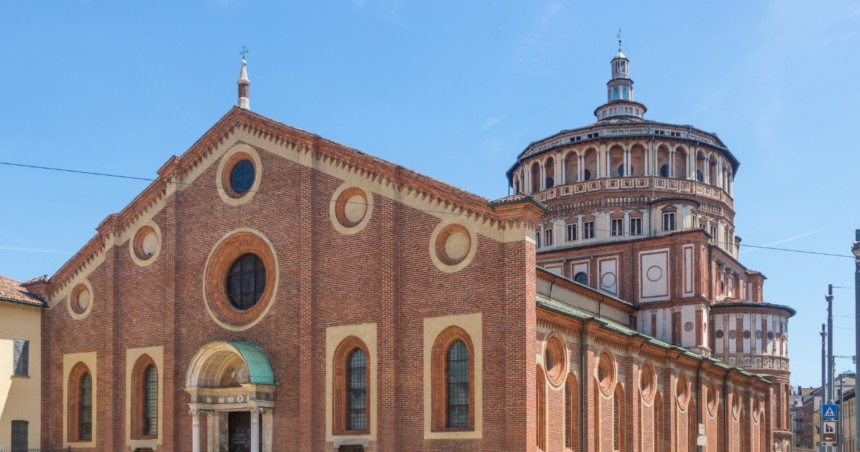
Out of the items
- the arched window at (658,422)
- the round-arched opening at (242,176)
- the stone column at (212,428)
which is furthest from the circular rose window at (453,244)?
the arched window at (658,422)

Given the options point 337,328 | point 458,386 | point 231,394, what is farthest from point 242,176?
point 458,386

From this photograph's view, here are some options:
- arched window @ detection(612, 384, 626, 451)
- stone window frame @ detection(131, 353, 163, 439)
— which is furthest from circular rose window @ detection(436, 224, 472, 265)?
stone window frame @ detection(131, 353, 163, 439)

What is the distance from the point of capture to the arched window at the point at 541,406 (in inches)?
907

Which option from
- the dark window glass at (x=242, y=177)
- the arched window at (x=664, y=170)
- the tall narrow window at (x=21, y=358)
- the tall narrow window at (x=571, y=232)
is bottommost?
the tall narrow window at (x=21, y=358)

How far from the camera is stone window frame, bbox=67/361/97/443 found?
100 feet

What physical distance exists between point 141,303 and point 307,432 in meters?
8.45

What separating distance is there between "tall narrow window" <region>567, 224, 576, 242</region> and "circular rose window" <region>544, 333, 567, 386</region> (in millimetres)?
19465

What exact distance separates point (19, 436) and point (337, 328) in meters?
13.3

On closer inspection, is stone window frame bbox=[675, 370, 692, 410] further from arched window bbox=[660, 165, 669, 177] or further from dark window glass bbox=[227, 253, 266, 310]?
dark window glass bbox=[227, 253, 266, 310]

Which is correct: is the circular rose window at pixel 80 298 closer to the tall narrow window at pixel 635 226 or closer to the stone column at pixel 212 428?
the stone column at pixel 212 428

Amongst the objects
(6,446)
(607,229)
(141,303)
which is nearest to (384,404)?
(141,303)

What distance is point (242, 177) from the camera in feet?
94.0

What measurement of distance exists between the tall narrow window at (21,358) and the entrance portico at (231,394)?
7.70 metres

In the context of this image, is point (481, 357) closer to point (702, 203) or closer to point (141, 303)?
point (141, 303)
